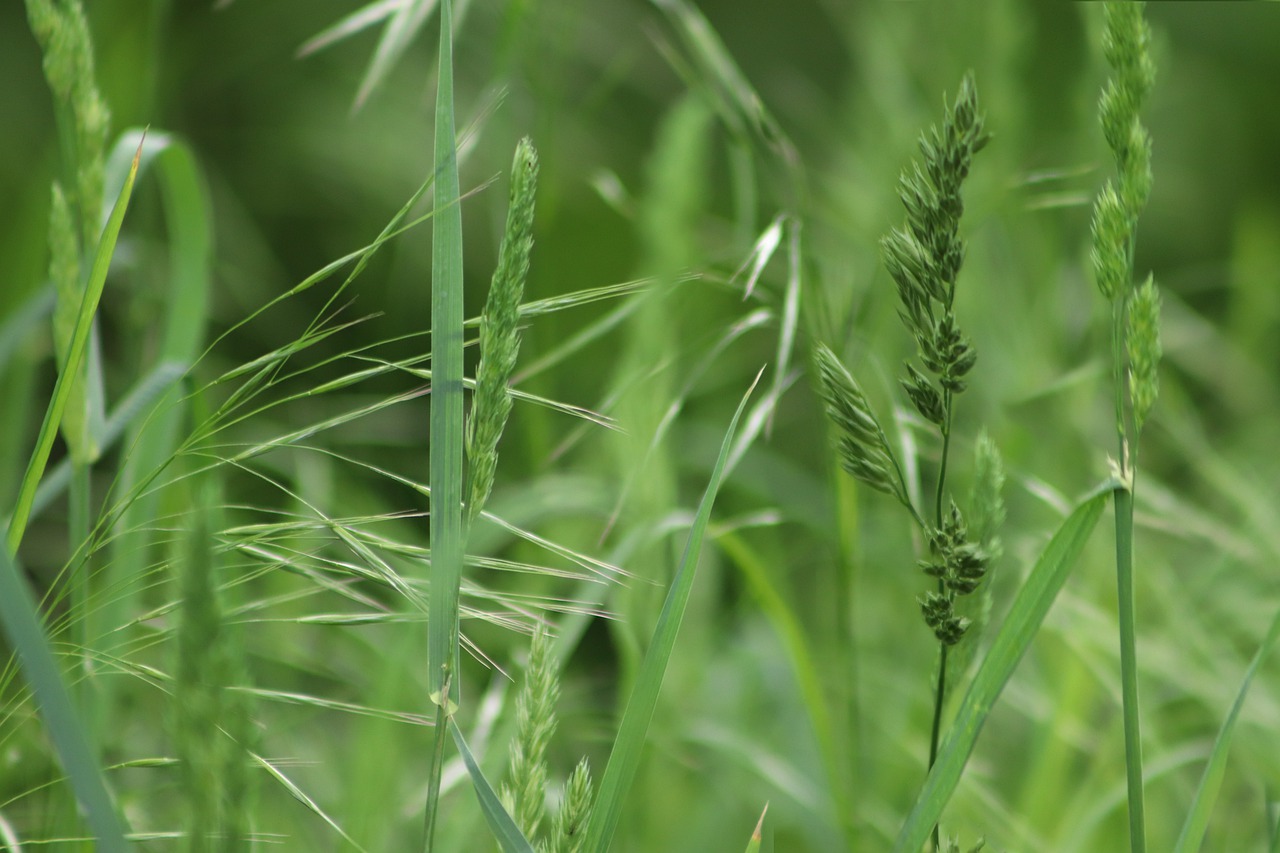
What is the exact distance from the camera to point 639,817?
0.72 m

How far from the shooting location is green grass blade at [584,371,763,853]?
34 cm

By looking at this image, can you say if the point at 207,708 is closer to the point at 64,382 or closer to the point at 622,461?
the point at 64,382

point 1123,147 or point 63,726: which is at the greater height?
point 1123,147

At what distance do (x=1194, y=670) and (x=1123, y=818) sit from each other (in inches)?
5.1

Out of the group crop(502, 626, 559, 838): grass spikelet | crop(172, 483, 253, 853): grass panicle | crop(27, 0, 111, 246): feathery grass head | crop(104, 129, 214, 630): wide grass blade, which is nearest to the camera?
crop(172, 483, 253, 853): grass panicle

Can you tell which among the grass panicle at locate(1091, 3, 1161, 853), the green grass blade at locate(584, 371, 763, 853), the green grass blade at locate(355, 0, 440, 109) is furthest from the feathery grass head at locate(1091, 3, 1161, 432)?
the green grass blade at locate(355, 0, 440, 109)

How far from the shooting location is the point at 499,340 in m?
0.30

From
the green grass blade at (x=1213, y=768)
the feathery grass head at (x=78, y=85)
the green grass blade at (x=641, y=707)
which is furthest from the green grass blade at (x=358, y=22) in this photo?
the green grass blade at (x=1213, y=768)

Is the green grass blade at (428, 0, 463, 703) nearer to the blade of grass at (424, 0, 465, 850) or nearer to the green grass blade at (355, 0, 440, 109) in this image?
the blade of grass at (424, 0, 465, 850)

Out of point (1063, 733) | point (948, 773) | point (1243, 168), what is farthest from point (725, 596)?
point (1243, 168)

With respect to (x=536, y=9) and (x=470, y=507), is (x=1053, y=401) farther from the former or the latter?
(x=470, y=507)

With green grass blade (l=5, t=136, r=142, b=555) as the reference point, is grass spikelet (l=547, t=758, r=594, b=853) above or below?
below

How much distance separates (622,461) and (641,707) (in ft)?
1.53

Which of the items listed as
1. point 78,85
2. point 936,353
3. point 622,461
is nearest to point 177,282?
point 78,85
